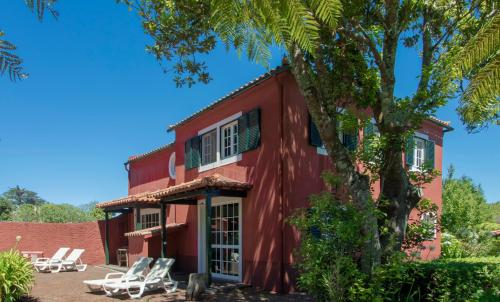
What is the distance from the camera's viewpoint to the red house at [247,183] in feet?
37.9

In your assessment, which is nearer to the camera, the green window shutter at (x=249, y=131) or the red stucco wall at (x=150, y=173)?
the green window shutter at (x=249, y=131)

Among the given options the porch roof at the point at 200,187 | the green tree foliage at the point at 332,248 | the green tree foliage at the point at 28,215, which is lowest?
the green tree foliage at the point at 28,215

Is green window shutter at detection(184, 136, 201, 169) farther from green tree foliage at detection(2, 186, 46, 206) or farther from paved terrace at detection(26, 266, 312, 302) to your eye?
green tree foliage at detection(2, 186, 46, 206)

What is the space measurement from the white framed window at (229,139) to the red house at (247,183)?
3 centimetres

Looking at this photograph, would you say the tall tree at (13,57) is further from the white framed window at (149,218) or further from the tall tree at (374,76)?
the white framed window at (149,218)

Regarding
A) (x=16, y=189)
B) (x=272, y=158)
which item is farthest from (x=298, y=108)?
(x=16, y=189)

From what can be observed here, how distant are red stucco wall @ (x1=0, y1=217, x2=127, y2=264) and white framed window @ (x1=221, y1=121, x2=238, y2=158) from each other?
9575 millimetres

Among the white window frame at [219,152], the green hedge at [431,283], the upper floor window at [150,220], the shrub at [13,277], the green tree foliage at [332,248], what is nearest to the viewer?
the green hedge at [431,283]

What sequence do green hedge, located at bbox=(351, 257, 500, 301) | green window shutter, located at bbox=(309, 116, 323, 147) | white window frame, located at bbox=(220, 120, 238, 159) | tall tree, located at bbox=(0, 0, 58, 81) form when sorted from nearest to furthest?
1. tall tree, located at bbox=(0, 0, 58, 81)
2. green hedge, located at bbox=(351, 257, 500, 301)
3. green window shutter, located at bbox=(309, 116, 323, 147)
4. white window frame, located at bbox=(220, 120, 238, 159)

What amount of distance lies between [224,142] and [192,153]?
1971 millimetres

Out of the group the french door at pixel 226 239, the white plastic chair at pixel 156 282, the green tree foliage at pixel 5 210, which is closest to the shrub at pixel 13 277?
the white plastic chair at pixel 156 282

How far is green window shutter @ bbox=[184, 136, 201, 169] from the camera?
50.7 ft

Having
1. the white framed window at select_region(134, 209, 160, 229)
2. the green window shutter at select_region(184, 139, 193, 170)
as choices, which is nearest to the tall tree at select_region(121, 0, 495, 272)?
the green window shutter at select_region(184, 139, 193, 170)

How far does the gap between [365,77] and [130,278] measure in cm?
780
